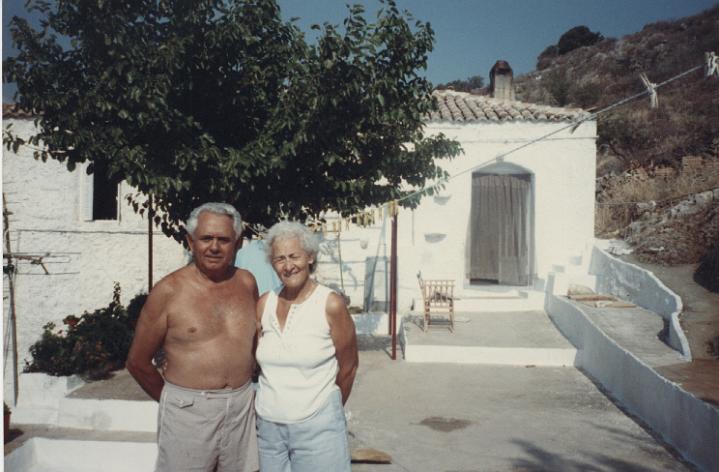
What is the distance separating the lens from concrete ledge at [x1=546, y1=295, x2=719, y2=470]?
395cm

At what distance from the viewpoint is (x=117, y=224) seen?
9523 mm

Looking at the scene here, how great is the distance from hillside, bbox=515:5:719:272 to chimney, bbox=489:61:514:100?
8.40ft

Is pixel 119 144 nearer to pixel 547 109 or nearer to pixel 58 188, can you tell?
pixel 58 188

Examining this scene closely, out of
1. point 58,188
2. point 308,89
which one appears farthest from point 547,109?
point 58,188

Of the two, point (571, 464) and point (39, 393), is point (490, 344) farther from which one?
point (39, 393)

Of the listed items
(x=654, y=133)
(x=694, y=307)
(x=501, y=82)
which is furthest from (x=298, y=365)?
(x=654, y=133)

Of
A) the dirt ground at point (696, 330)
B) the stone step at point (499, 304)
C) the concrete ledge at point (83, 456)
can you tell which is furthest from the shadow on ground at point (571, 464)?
the stone step at point (499, 304)

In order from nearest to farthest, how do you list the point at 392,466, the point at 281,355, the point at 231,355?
1. the point at 281,355
2. the point at 231,355
3. the point at 392,466

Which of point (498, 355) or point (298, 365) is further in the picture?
point (498, 355)

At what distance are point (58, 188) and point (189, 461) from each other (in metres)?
8.38

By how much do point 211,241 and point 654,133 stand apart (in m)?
16.5

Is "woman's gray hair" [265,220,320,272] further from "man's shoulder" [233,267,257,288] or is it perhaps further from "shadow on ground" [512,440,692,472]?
"shadow on ground" [512,440,692,472]

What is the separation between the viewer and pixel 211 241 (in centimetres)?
256

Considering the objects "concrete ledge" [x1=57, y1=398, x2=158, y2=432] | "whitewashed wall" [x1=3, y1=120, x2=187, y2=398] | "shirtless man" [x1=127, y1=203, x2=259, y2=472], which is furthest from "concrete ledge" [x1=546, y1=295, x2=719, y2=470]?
"whitewashed wall" [x1=3, y1=120, x2=187, y2=398]
